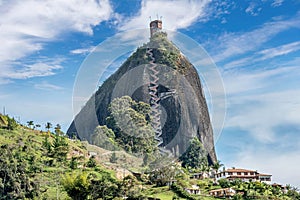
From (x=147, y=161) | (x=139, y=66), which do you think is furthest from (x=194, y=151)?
(x=139, y=66)

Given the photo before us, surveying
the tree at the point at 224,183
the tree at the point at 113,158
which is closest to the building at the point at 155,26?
the tree at the point at 113,158

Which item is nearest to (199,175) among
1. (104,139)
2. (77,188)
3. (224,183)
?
(224,183)

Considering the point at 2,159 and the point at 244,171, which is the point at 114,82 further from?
the point at 2,159

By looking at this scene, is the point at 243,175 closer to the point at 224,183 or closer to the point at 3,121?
the point at 224,183

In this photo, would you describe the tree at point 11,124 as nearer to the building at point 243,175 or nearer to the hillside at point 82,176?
the hillside at point 82,176

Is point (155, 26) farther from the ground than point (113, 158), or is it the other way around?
point (155, 26)

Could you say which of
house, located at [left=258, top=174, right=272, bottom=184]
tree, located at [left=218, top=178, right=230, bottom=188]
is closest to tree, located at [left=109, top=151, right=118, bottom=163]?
Answer: tree, located at [left=218, top=178, right=230, bottom=188]
